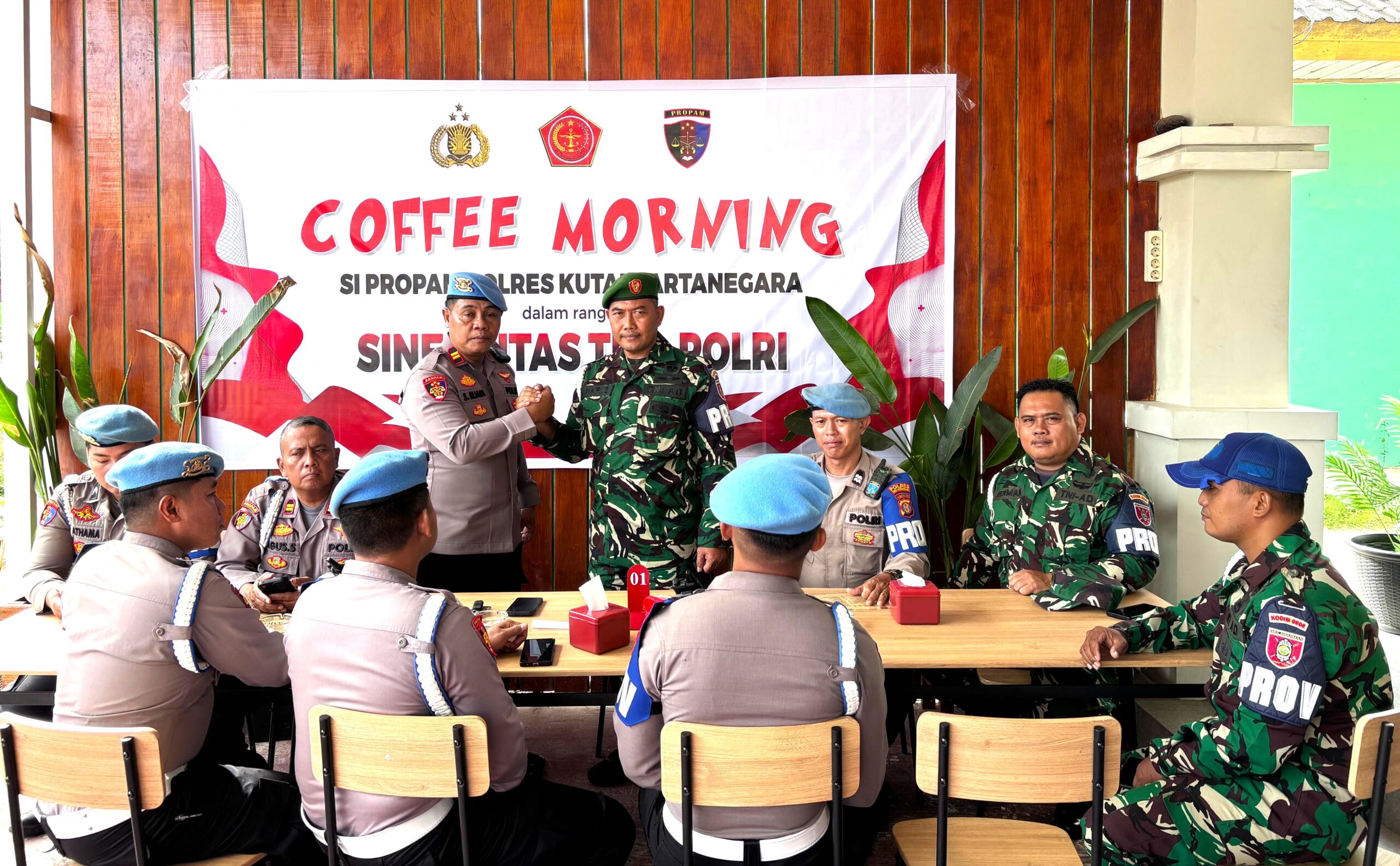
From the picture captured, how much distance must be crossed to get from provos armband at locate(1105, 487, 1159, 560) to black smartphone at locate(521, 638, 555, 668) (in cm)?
192

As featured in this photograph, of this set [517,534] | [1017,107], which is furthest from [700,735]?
[1017,107]

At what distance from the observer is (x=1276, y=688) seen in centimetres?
219

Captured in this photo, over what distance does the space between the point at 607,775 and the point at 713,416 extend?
136cm

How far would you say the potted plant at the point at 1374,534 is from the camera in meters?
5.07

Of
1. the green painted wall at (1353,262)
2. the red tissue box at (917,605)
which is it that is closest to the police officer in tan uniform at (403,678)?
the red tissue box at (917,605)

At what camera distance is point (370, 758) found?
2031 millimetres

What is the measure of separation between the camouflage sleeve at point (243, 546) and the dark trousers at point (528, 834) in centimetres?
129

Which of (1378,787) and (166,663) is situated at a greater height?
(166,663)

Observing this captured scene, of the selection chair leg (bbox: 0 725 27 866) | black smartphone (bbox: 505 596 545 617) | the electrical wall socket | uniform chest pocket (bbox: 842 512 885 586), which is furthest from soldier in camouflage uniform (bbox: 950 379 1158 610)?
chair leg (bbox: 0 725 27 866)

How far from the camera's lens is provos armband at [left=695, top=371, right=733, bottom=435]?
12.8ft

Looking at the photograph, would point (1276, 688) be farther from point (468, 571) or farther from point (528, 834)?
point (468, 571)

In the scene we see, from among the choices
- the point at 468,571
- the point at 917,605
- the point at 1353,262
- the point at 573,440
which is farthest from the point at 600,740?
the point at 1353,262

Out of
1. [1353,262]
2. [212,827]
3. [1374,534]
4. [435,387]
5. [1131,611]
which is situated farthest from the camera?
[1353,262]

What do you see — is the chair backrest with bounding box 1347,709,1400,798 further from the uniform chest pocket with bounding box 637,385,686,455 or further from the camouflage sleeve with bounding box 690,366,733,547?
the uniform chest pocket with bounding box 637,385,686,455
